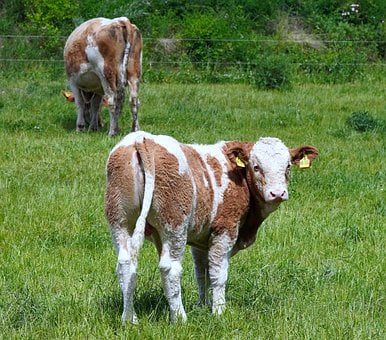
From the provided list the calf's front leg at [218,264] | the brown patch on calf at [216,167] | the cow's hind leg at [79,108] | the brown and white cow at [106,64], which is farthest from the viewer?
the cow's hind leg at [79,108]

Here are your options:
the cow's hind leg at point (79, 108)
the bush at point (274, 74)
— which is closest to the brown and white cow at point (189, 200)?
the cow's hind leg at point (79, 108)

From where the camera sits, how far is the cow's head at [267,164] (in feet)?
18.9

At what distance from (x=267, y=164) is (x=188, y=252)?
2.09m

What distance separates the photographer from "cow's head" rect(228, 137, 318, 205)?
18.9 ft

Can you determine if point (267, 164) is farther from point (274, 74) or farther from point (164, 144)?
point (274, 74)

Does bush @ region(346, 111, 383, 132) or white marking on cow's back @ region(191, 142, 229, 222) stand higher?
white marking on cow's back @ region(191, 142, 229, 222)

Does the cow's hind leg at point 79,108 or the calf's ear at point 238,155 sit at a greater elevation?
the calf's ear at point 238,155

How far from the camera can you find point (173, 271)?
5.37 meters

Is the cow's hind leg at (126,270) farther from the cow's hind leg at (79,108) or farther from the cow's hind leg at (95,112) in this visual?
the cow's hind leg at (95,112)

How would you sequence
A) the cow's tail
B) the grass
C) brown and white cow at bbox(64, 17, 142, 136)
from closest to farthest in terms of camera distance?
1. the cow's tail
2. the grass
3. brown and white cow at bbox(64, 17, 142, 136)

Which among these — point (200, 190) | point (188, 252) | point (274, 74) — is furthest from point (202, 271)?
point (274, 74)

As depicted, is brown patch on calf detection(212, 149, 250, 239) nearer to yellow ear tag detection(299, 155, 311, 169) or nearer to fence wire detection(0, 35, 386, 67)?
yellow ear tag detection(299, 155, 311, 169)

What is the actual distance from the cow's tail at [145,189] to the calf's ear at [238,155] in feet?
2.51

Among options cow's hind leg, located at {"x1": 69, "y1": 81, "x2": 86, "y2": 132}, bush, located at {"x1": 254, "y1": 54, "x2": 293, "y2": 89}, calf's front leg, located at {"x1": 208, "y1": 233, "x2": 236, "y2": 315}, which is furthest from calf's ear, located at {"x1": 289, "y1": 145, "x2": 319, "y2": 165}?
bush, located at {"x1": 254, "y1": 54, "x2": 293, "y2": 89}
